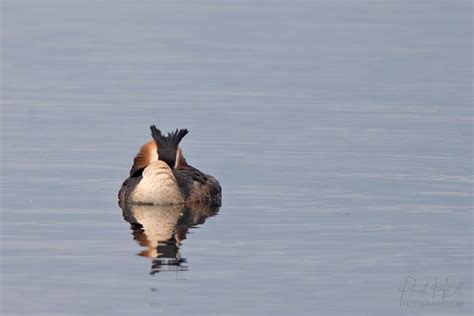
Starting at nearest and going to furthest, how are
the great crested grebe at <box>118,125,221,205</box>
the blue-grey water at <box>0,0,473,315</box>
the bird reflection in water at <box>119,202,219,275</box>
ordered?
the blue-grey water at <box>0,0,473,315</box>, the bird reflection in water at <box>119,202,219,275</box>, the great crested grebe at <box>118,125,221,205</box>

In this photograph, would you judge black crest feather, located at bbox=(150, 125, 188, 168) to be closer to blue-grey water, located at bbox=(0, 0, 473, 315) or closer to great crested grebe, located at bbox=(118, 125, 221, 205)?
great crested grebe, located at bbox=(118, 125, 221, 205)

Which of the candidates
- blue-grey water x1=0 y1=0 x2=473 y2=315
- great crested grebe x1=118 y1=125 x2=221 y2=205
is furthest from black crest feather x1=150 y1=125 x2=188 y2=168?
blue-grey water x1=0 y1=0 x2=473 y2=315

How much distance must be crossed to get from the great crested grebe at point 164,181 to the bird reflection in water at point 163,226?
121mm

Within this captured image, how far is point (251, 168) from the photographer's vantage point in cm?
2175

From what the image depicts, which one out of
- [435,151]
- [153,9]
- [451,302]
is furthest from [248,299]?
[153,9]

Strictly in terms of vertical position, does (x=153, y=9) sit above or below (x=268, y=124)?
above

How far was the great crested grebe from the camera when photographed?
19516 mm

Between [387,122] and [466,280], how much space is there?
453 inches

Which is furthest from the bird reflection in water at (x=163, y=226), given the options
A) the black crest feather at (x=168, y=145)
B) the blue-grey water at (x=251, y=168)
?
the black crest feather at (x=168, y=145)

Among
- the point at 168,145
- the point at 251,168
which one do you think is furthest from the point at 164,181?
the point at 251,168

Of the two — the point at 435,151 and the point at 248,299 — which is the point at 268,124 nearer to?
the point at 435,151

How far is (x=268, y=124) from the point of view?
25.8 metres

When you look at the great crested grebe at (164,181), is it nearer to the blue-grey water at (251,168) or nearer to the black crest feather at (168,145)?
the black crest feather at (168,145)

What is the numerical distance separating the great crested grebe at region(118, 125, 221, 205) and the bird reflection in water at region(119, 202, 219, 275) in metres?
0.12
